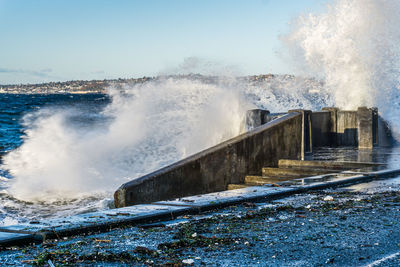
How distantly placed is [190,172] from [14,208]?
5099 millimetres

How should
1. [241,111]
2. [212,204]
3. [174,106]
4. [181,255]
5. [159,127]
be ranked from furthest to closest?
[174,106], [159,127], [241,111], [212,204], [181,255]

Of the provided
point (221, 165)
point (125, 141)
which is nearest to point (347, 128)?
point (221, 165)

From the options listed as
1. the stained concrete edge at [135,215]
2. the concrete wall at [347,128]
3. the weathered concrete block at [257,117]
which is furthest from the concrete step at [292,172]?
the concrete wall at [347,128]

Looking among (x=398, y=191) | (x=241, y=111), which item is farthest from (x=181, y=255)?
(x=241, y=111)

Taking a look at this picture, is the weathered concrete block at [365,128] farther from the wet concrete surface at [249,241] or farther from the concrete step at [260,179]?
the wet concrete surface at [249,241]

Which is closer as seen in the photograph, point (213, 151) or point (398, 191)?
point (398, 191)

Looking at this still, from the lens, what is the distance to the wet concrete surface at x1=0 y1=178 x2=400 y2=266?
387 centimetres

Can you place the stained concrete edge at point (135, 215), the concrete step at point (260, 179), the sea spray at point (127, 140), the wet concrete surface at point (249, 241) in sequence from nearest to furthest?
the wet concrete surface at point (249, 241) < the stained concrete edge at point (135, 215) < the concrete step at point (260, 179) < the sea spray at point (127, 140)

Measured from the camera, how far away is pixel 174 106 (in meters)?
26.9

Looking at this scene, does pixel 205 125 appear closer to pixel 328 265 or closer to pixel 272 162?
pixel 272 162

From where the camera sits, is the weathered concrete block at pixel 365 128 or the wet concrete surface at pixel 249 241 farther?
the weathered concrete block at pixel 365 128

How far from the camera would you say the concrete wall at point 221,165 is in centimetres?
871

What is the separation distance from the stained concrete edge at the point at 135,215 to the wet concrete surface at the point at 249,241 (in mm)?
129

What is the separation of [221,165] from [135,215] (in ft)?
15.9
